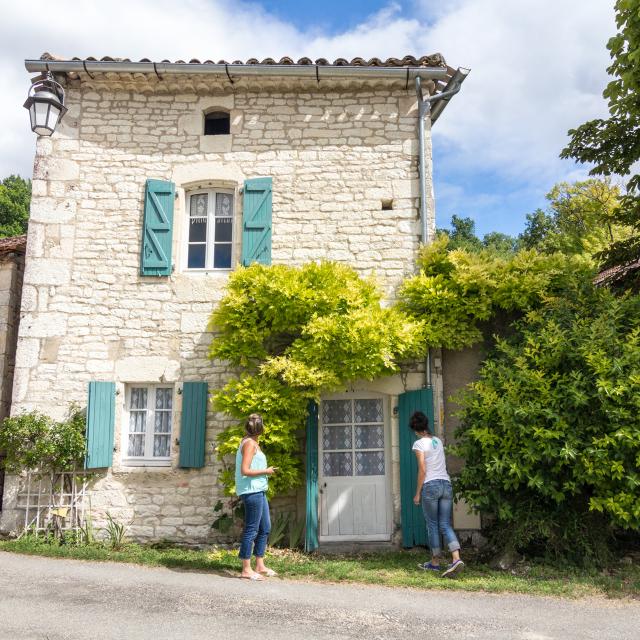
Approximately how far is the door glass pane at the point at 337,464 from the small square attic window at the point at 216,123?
4749 mm

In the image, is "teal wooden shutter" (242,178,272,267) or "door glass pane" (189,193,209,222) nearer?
"teal wooden shutter" (242,178,272,267)

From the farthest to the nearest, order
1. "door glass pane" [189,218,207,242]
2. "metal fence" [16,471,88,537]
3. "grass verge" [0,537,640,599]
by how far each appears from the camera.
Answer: "door glass pane" [189,218,207,242] → "metal fence" [16,471,88,537] → "grass verge" [0,537,640,599]

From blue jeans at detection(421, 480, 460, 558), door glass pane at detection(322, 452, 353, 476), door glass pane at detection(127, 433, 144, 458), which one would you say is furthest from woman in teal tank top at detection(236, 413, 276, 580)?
door glass pane at detection(127, 433, 144, 458)

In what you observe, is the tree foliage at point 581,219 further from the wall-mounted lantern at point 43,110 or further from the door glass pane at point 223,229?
the wall-mounted lantern at point 43,110

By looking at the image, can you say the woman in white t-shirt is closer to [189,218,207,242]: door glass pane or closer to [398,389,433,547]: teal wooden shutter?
[398,389,433,547]: teal wooden shutter

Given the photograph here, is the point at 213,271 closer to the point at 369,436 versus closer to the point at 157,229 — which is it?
the point at 157,229

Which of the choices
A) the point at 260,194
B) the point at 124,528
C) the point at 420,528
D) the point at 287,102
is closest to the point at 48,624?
the point at 124,528

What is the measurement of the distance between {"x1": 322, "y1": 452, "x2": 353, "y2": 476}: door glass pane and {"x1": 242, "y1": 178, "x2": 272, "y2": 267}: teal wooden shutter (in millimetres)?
2677

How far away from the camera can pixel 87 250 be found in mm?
8086

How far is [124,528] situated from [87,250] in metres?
3.66

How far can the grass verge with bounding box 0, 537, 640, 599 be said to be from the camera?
17.8 ft

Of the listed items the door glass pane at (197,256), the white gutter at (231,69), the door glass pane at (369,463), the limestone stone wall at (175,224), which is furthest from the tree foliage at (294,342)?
the white gutter at (231,69)

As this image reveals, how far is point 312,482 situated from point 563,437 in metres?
2.97

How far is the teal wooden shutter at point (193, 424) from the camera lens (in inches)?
294
